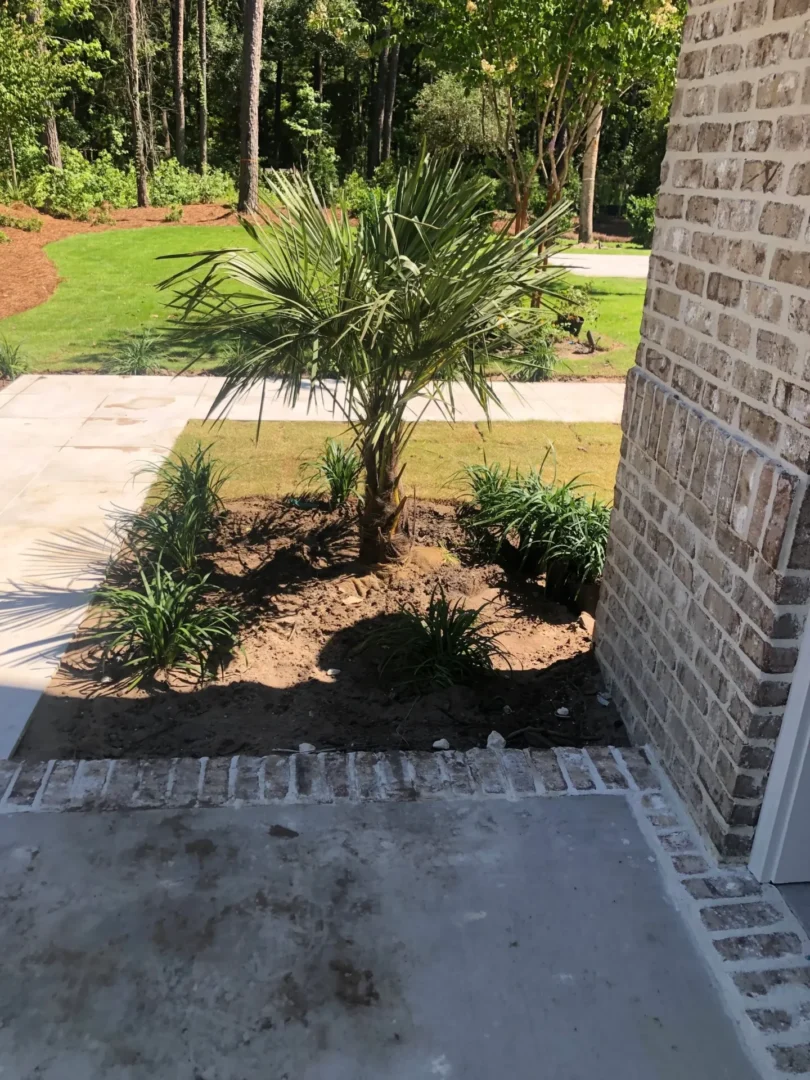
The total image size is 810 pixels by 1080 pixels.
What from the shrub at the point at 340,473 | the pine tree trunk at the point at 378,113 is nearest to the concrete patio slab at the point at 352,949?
the shrub at the point at 340,473

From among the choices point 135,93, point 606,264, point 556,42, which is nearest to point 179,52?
point 135,93

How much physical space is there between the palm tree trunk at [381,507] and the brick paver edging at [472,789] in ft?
5.93

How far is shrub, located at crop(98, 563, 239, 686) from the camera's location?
356 centimetres

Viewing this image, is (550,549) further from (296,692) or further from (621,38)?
(621,38)

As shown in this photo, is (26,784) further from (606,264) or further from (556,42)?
(606,264)

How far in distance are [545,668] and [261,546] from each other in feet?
6.02

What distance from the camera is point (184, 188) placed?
21656 mm

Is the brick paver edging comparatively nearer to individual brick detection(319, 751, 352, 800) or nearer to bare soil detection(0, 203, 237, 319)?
individual brick detection(319, 751, 352, 800)

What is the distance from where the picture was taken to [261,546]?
479 cm

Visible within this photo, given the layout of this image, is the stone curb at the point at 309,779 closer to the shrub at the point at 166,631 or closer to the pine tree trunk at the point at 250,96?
the shrub at the point at 166,631

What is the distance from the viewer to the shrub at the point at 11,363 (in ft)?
26.5

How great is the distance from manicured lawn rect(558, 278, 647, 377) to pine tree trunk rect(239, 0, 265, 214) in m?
6.29

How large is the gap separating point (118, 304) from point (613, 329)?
6.46m

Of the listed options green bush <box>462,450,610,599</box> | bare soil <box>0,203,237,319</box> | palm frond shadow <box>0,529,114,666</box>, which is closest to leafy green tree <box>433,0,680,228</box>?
green bush <box>462,450,610,599</box>
